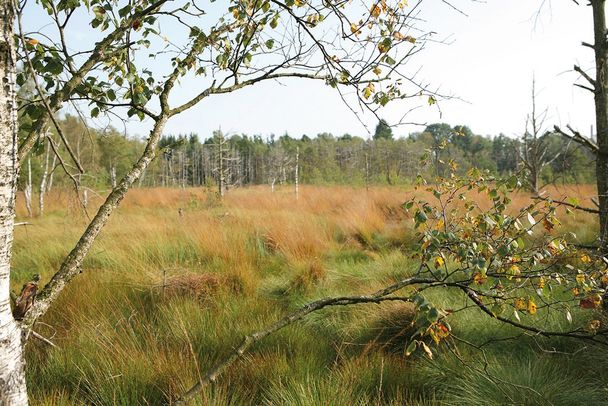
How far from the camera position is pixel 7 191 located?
1082 mm

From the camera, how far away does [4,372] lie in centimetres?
110

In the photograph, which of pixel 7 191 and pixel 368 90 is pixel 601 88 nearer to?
pixel 368 90

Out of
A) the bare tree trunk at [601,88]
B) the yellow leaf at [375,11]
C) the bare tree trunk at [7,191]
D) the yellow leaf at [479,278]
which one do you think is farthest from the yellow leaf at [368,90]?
the bare tree trunk at [601,88]

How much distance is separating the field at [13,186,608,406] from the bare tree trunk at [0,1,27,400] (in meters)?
0.54

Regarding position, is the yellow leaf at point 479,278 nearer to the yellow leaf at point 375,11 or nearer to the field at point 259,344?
the field at point 259,344

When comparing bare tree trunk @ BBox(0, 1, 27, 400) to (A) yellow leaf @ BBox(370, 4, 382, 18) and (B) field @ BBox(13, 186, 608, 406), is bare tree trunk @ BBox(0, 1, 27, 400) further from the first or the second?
(A) yellow leaf @ BBox(370, 4, 382, 18)

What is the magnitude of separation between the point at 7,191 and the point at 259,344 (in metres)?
1.90

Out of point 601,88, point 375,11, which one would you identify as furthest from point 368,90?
point 601,88

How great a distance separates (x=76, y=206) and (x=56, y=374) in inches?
46.8

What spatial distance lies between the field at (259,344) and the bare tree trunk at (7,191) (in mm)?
536

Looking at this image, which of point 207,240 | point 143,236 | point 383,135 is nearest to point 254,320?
point 207,240

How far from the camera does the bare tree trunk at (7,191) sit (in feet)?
3.45

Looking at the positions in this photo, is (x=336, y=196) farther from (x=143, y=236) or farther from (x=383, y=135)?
(x=383, y=135)

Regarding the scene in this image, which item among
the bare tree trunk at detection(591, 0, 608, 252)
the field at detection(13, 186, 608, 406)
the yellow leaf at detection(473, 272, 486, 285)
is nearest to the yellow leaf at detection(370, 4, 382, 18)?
the yellow leaf at detection(473, 272, 486, 285)
